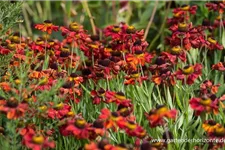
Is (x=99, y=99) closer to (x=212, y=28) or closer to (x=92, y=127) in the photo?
(x=92, y=127)

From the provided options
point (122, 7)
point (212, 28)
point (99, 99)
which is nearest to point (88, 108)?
point (99, 99)

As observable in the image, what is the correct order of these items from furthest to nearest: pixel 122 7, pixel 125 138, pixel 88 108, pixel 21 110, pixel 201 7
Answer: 1. pixel 122 7
2. pixel 201 7
3. pixel 88 108
4. pixel 125 138
5. pixel 21 110

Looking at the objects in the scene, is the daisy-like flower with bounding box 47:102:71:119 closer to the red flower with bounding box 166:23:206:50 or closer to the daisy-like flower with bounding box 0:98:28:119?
the daisy-like flower with bounding box 0:98:28:119

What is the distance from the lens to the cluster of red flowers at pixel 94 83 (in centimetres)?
131

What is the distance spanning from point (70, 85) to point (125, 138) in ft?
0.79

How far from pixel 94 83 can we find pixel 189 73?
A: 0.46 metres

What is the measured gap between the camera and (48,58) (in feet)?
5.77

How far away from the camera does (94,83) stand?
185cm

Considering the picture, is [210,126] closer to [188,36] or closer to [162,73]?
[162,73]

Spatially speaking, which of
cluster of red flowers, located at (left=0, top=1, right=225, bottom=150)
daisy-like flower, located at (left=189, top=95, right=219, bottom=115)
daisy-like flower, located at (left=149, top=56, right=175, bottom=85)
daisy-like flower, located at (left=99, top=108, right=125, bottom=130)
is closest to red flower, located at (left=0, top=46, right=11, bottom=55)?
cluster of red flowers, located at (left=0, top=1, right=225, bottom=150)

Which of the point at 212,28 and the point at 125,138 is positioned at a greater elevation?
the point at 212,28

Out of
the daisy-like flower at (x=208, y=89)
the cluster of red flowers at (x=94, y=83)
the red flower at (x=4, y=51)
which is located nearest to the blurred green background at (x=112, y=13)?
the cluster of red flowers at (x=94, y=83)

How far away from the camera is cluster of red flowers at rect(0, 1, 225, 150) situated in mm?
1313

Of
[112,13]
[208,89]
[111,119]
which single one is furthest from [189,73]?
[112,13]
